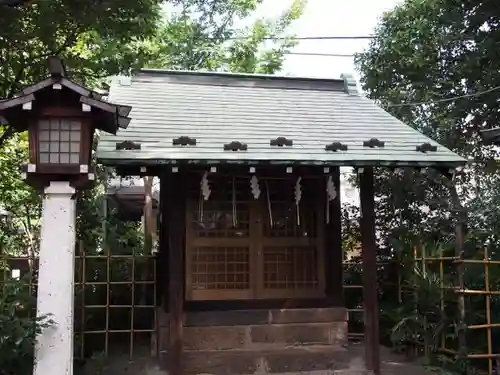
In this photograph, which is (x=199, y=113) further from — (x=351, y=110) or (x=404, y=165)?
(x=404, y=165)

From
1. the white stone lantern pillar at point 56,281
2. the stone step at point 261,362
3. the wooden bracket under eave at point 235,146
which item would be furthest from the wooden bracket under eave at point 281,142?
the stone step at point 261,362

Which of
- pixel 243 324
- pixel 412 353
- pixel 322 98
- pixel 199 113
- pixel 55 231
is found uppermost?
pixel 322 98

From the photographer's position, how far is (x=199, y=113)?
9227mm

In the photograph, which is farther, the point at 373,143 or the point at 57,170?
the point at 373,143

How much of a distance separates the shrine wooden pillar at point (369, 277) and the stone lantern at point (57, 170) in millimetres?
3862

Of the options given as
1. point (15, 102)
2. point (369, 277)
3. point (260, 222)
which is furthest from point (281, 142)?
point (15, 102)

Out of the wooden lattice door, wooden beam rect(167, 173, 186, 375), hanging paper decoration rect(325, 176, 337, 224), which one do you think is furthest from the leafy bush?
hanging paper decoration rect(325, 176, 337, 224)

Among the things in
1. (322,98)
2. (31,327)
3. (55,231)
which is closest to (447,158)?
(322,98)

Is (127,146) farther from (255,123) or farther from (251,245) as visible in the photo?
(251,245)

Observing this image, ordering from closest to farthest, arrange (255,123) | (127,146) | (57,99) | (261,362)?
(57,99), (127,146), (261,362), (255,123)

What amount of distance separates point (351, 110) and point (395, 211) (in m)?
4.34

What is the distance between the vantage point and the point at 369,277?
316 inches

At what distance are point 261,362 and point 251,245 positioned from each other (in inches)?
76.8

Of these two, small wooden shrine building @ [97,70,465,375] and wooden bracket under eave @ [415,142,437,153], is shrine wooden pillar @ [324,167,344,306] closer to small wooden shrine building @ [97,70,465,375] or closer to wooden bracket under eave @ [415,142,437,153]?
small wooden shrine building @ [97,70,465,375]
